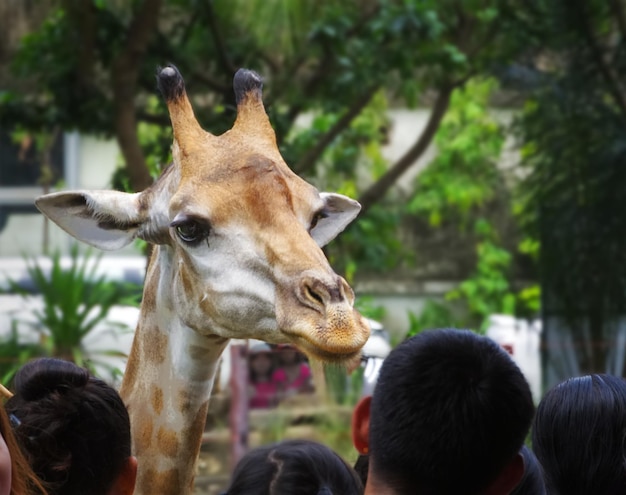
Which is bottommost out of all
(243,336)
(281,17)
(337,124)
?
(243,336)

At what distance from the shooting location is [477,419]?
8.16 feet

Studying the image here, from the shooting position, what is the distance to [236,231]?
350 cm

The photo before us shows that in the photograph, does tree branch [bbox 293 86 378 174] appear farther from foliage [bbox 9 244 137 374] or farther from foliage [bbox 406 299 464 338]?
foliage [bbox 406 299 464 338]

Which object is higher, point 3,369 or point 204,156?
point 204,156

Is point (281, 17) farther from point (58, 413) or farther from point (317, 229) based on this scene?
point (58, 413)

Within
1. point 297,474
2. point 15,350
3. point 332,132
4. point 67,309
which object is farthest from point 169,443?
point 332,132

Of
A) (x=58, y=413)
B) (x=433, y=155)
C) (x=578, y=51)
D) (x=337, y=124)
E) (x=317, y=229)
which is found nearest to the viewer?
(x=58, y=413)

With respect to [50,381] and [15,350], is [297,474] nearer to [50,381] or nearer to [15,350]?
[50,381]

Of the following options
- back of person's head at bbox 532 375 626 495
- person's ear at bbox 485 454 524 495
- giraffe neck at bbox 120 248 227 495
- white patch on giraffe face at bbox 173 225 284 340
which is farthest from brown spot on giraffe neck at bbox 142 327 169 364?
person's ear at bbox 485 454 524 495

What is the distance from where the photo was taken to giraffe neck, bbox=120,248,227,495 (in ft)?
11.9

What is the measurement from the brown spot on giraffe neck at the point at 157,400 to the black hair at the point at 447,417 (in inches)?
→ 48.8

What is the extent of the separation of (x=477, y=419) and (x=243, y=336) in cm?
115

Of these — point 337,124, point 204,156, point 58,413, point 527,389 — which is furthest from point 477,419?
point 337,124

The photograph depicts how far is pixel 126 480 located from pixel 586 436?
45.1 inches
